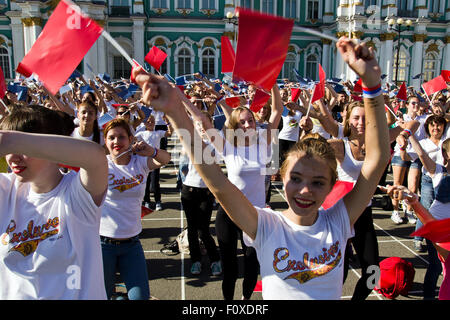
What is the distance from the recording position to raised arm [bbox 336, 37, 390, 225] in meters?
1.57

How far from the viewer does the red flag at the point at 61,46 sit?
1.94m

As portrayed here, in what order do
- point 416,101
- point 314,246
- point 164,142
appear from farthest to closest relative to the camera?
point 164,142
point 416,101
point 314,246

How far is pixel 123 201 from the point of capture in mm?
3014

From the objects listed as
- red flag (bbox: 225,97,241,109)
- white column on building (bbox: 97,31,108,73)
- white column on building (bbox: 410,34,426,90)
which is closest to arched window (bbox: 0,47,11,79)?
white column on building (bbox: 97,31,108,73)

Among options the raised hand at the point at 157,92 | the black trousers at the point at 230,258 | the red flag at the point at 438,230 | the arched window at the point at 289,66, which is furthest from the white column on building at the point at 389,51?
the raised hand at the point at 157,92

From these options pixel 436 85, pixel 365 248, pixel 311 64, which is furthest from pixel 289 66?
pixel 365 248

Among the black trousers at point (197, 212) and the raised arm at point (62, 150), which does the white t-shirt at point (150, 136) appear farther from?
the raised arm at point (62, 150)

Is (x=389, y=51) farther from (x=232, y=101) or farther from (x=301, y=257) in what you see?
(x=301, y=257)

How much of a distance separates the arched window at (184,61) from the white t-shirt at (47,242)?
101ft

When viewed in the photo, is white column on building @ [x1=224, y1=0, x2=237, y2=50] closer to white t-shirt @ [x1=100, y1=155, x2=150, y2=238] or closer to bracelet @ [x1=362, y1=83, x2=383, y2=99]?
white t-shirt @ [x1=100, y1=155, x2=150, y2=238]

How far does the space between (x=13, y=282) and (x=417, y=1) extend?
38616 millimetres
